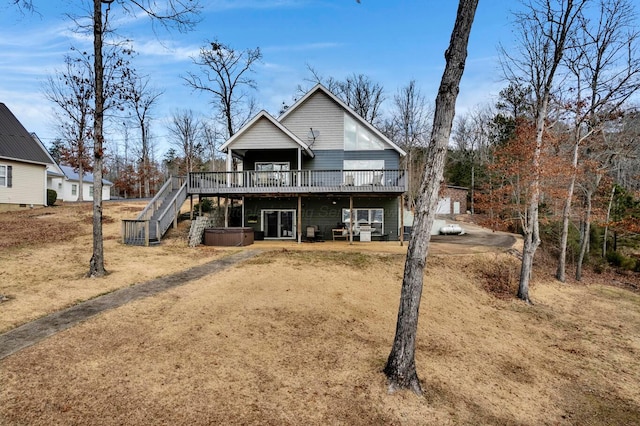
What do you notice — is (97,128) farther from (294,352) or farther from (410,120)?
(410,120)

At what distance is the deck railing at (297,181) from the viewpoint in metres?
16.3

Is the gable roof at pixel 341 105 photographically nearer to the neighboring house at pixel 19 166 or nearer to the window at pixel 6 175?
the neighboring house at pixel 19 166

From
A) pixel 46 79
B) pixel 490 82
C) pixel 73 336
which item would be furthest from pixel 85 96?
pixel 490 82

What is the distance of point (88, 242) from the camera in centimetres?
1393

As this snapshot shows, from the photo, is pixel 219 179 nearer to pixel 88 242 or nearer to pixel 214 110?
pixel 88 242

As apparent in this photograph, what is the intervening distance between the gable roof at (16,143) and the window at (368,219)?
70.6ft

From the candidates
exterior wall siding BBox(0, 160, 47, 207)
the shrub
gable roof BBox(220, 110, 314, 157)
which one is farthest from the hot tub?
the shrub

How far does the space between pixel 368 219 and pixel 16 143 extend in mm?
24283

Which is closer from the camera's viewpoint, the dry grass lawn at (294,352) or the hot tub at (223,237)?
the dry grass lawn at (294,352)

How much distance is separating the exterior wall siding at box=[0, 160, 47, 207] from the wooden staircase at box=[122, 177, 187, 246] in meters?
11.1

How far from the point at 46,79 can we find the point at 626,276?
138ft

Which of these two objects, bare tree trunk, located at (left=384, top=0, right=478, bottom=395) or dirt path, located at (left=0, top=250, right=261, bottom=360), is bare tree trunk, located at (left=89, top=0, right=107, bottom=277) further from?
bare tree trunk, located at (left=384, top=0, right=478, bottom=395)

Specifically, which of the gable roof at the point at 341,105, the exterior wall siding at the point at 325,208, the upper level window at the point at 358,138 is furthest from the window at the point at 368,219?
the gable roof at the point at 341,105

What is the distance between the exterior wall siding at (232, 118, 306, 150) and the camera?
17469 mm
